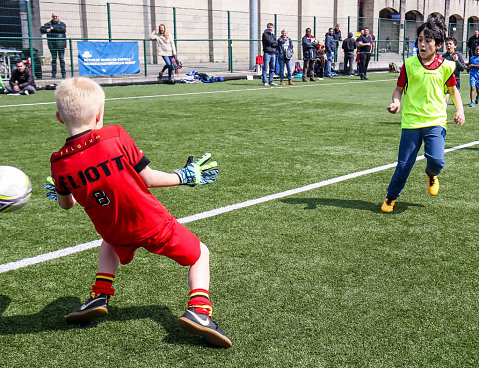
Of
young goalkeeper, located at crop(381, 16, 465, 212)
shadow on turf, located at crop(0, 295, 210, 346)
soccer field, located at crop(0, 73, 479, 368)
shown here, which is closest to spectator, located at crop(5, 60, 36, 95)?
soccer field, located at crop(0, 73, 479, 368)

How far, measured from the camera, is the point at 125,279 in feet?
12.4

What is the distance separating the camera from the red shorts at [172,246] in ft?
9.55

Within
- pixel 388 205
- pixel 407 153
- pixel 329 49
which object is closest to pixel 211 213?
pixel 388 205

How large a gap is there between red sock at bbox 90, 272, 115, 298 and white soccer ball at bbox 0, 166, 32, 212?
0.63 meters

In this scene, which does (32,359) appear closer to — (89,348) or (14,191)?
(89,348)

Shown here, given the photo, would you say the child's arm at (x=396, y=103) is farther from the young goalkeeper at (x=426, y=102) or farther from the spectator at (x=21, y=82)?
the spectator at (x=21, y=82)

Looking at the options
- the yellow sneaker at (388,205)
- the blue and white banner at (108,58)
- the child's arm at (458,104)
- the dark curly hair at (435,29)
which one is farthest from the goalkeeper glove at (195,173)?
the blue and white banner at (108,58)

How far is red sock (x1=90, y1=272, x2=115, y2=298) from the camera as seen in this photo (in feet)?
10.3

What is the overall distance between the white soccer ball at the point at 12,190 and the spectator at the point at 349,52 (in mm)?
23304

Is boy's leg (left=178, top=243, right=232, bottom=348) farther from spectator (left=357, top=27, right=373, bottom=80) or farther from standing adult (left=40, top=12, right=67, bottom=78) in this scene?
spectator (left=357, top=27, right=373, bottom=80)

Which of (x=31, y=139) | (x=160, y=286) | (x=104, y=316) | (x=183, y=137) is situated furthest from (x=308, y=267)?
(x=31, y=139)

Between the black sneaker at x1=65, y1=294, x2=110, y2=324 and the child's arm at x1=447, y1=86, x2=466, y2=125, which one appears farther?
the child's arm at x1=447, y1=86, x2=466, y2=125

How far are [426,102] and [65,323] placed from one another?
12.2 ft

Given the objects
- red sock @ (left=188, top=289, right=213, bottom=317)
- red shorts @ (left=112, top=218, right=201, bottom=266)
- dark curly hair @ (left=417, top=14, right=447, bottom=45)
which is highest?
dark curly hair @ (left=417, top=14, right=447, bottom=45)
